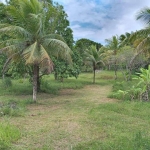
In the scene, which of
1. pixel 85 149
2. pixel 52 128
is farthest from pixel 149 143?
pixel 52 128

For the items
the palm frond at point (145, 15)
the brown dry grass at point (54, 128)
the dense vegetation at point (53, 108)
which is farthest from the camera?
the palm frond at point (145, 15)

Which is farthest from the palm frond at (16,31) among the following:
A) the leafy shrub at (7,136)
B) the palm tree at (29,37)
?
the leafy shrub at (7,136)

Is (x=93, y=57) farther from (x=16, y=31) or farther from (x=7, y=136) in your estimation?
(x=7, y=136)

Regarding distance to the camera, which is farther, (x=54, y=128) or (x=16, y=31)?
(x=16, y=31)

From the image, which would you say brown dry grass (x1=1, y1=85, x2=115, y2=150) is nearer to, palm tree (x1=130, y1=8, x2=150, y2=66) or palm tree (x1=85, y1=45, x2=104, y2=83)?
palm tree (x1=130, y1=8, x2=150, y2=66)

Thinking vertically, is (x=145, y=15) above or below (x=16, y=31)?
above

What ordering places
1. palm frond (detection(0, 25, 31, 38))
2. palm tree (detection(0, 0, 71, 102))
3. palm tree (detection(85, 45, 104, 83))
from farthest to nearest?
palm tree (detection(85, 45, 104, 83))
palm tree (detection(0, 0, 71, 102))
palm frond (detection(0, 25, 31, 38))

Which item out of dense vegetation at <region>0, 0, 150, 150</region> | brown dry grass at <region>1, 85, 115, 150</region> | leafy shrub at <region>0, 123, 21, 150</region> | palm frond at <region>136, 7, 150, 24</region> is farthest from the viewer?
palm frond at <region>136, 7, 150, 24</region>

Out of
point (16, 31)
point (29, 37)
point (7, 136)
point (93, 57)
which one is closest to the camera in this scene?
point (7, 136)

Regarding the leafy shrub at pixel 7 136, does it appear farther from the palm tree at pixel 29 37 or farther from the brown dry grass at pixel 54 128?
the palm tree at pixel 29 37

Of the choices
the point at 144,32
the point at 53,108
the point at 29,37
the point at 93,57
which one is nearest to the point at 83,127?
the point at 53,108

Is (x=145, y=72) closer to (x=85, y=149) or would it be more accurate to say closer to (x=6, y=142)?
(x=85, y=149)

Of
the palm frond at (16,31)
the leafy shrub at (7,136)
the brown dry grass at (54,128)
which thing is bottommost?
the brown dry grass at (54,128)

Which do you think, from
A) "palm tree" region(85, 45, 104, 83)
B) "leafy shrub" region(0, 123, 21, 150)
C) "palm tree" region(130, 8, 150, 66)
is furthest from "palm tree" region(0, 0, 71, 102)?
"palm tree" region(85, 45, 104, 83)
